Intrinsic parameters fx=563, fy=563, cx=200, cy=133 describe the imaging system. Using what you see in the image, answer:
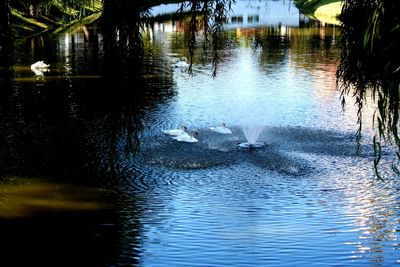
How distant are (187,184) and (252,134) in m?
5.91

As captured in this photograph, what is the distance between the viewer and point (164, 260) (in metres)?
11.6

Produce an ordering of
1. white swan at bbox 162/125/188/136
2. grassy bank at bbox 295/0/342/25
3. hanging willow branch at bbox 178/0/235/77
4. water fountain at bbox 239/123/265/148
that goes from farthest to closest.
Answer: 1. grassy bank at bbox 295/0/342/25
2. white swan at bbox 162/125/188/136
3. water fountain at bbox 239/123/265/148
4. hanging willow branch at bbox 178/0/235/77

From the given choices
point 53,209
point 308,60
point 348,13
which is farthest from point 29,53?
point 348,13

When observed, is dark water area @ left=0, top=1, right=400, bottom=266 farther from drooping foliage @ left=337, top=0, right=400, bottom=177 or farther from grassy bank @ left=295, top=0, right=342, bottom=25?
grassy bank @ left=295, top=0, right=342, bottom=25

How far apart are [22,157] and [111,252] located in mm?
7496

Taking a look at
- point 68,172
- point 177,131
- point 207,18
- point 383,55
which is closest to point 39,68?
point 177,131

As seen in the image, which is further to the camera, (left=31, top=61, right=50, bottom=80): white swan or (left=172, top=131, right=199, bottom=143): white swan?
(left=31, top=61, right=50, bottom=80): white swan

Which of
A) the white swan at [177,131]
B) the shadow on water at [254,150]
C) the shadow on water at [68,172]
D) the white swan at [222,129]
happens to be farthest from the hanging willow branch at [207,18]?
the white swan at [222,129]

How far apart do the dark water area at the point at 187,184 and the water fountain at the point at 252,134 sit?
10.0 inches

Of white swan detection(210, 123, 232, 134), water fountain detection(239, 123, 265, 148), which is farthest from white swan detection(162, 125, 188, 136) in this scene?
water fountain detection(239, 123, 265, 148)

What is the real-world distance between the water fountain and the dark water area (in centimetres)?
25

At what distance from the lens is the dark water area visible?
11781mm

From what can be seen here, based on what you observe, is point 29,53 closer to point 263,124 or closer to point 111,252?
point 263,124

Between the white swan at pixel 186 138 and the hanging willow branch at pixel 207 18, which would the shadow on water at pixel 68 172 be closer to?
the hanging willow branch at pixel 207 18
